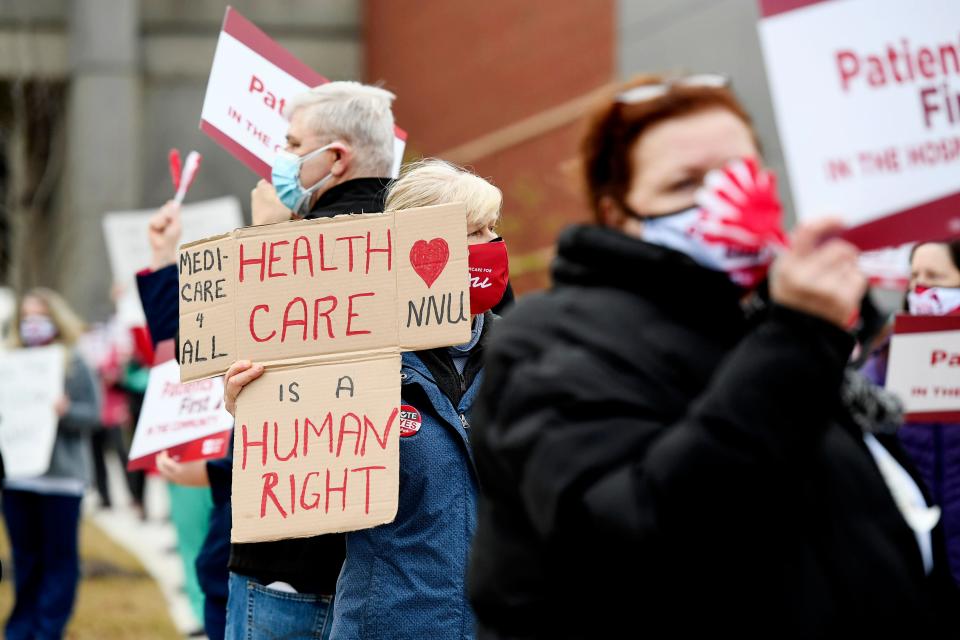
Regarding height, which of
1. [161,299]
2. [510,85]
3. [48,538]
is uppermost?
[510,85]

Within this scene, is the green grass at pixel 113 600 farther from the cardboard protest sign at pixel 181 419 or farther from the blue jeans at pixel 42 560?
the cardboard protest sign at pixel 181 419

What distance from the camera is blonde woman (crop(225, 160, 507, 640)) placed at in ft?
11.0

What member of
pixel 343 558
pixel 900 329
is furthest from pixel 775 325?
pixel 900 329

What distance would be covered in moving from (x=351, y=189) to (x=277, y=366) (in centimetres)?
75

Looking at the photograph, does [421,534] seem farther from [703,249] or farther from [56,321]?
[56,321]

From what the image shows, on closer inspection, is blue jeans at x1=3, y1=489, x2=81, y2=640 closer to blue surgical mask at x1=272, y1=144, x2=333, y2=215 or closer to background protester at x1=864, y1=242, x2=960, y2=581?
blue surgical mask at x1=272, y1=144, x2=333, y2=215

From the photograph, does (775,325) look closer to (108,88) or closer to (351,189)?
(351,189)

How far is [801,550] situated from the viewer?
1940 mm

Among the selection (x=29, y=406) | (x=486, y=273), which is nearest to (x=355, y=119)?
(x=486, y=273)

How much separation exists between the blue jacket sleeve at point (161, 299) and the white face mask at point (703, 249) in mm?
2819

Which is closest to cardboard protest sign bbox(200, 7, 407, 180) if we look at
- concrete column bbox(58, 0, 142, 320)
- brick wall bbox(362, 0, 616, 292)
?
brick wall bbox(362, 0, 616, 292)

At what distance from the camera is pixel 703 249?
6.71 feet

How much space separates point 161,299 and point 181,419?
55 centimetres

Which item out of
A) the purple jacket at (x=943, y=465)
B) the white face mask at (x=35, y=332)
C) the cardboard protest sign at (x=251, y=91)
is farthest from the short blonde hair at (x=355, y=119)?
the white face mask at (x=35, y=332)
